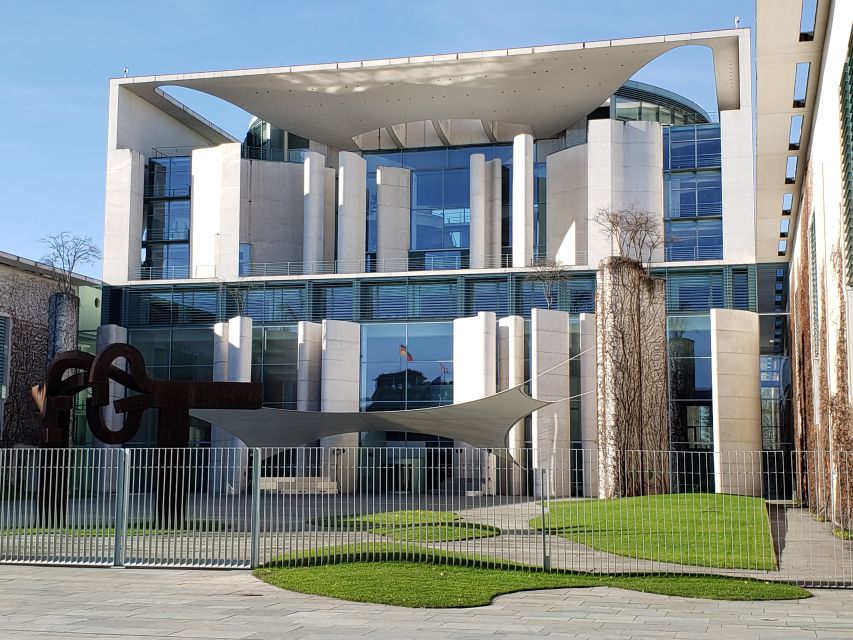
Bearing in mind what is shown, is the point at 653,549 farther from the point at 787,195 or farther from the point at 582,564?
the point at 787,195

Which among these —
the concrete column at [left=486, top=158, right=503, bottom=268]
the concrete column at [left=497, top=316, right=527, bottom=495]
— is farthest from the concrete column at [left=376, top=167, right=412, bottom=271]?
the concrete column at [left=497, top=316, right=527, bottom=495]

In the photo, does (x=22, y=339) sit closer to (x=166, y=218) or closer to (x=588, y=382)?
(x=166, y=218)

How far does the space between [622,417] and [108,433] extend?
39.2ft

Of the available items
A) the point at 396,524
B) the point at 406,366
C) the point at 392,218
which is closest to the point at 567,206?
the point at 392,218

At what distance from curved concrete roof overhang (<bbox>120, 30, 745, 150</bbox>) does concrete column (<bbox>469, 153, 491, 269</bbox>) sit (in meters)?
2.25

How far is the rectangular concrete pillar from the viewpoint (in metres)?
32.4

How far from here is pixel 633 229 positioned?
31.4m

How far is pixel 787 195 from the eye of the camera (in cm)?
2520

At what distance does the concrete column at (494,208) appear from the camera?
120 feet

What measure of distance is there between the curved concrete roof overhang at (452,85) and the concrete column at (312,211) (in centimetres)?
232

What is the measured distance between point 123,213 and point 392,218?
374 inches

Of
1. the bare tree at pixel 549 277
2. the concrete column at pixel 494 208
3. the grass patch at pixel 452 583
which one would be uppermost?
the concrete column at pixel 494 208

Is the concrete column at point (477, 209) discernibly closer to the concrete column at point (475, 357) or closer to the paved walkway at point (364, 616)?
the concrete column at point (475, 357)

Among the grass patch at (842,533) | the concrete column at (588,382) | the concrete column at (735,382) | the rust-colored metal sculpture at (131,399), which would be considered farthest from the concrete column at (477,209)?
the grass patch at (842,533)
